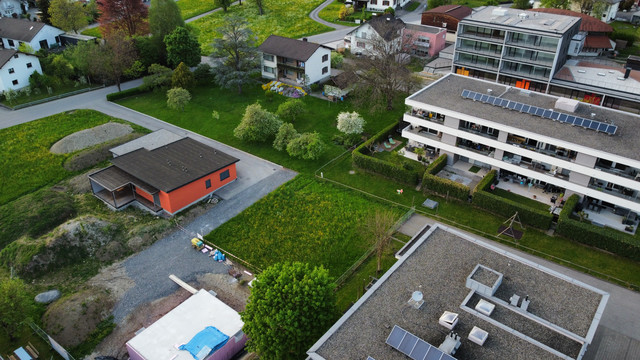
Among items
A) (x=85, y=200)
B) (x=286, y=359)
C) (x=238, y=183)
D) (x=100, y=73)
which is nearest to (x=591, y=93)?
(x=238, y=183)

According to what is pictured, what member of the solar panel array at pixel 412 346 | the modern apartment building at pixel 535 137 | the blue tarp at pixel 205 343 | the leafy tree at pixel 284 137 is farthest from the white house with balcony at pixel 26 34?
the solar panel array at pixel 412 346

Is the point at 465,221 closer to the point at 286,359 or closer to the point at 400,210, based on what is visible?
the point at 400,210

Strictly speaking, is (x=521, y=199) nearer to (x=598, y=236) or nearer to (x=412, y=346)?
(x=598, y=236)

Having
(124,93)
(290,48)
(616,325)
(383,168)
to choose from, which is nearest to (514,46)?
(383,168)

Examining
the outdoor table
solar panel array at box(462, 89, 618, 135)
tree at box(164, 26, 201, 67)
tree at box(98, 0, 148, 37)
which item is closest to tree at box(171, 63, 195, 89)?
tree at box(164, 26, 201, 67)

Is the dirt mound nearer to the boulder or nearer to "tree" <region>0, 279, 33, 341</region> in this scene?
the boulder

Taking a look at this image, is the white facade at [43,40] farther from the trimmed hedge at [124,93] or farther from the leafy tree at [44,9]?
the trimmed hedge at [124,93]

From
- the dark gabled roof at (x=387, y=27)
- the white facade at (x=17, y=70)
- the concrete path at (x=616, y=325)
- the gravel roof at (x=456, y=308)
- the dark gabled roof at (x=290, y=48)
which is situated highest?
the dark gabled roof at (x=387, y=27)
